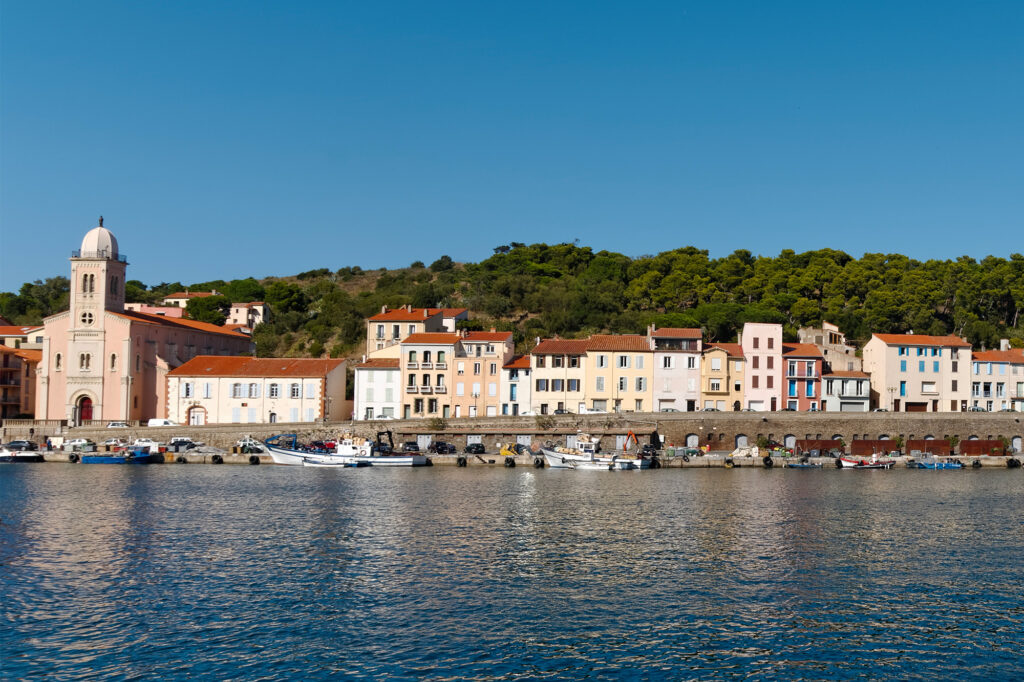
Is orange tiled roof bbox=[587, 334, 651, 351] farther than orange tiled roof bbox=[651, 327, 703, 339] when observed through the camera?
No

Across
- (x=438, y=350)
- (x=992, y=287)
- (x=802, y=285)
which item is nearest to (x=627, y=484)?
(x=438, y=350)

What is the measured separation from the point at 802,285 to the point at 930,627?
9402cm

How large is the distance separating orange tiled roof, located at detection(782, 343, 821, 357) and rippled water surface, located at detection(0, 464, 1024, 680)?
2983 cm

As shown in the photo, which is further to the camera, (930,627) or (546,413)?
(546,413)

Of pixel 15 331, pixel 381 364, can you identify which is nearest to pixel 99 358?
pixel 381 364

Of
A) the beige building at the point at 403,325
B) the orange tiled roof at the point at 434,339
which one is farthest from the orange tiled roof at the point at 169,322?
the orange tiled roof at the point at 434,339

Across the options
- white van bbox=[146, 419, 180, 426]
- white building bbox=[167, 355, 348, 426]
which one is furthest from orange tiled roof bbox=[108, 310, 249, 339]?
white van bbox=[146, 419, 180, 426]

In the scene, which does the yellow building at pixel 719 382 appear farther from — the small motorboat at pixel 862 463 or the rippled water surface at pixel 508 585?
the rippled water surface at pixel 508 585

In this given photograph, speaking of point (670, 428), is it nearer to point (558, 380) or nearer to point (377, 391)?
point (558, 380)

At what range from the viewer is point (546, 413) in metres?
75.0

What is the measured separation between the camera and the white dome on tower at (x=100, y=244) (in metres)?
83.8

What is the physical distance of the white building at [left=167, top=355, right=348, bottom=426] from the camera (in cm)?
7669

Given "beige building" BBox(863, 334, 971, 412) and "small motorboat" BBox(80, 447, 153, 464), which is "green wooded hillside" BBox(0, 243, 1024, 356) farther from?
"small motorboat" BBox(80, 447, 153, 464)

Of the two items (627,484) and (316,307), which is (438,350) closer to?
(627,484)
